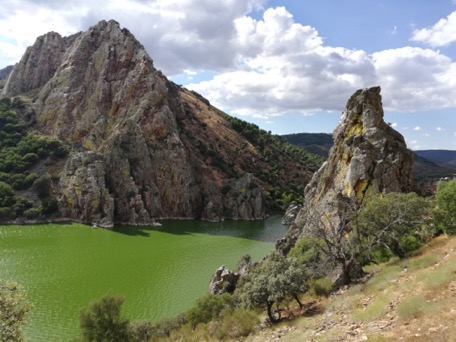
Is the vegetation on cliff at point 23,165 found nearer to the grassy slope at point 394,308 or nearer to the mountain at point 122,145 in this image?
the mountain at point 122,145

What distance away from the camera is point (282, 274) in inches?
947

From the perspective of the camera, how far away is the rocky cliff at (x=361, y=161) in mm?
37938

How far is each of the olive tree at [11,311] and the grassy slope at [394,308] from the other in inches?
504

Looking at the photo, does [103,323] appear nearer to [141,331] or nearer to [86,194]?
[141,331]

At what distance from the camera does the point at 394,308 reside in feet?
56.3

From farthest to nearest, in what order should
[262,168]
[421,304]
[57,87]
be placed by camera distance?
[262,168] < [57,87] < [421,304]

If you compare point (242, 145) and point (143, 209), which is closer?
point (143, 209)

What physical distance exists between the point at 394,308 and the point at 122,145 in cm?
8806

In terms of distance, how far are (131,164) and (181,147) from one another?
48.6 feet

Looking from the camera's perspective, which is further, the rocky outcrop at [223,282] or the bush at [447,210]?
the rocky outcrop at [223,282]

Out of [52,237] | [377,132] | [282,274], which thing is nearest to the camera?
[282,274]

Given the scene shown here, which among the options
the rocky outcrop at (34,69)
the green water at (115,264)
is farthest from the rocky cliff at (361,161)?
the rocky outcrop at (34,69)

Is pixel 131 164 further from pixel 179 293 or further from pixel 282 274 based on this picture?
pixel 282 274

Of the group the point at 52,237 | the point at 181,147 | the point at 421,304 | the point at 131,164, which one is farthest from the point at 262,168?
the point at 421,304
